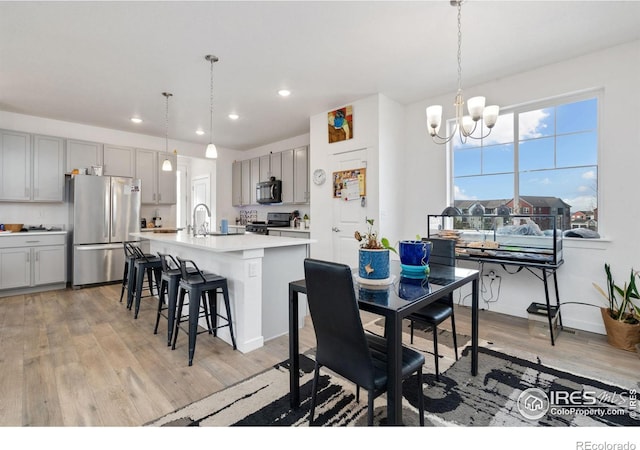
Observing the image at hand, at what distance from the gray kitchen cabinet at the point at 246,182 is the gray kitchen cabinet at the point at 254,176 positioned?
4 cm

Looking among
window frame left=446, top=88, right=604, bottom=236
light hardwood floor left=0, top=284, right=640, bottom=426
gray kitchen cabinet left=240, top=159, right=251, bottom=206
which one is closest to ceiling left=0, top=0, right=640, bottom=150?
window frame left=446, top=88, right=604, bottom=236

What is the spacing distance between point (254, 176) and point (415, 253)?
5.22 m

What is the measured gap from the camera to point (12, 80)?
11.5ft

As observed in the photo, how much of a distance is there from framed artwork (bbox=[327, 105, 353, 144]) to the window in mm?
1440

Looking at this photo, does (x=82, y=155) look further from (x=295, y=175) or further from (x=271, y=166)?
(x=295, y=175)

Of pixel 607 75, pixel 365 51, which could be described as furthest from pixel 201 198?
pixel 607 75

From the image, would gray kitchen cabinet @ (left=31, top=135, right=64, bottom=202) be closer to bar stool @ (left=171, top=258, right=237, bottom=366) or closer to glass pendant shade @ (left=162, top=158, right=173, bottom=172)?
glass pendant shade @ (left=162, top=158, right=173, bottom=172)

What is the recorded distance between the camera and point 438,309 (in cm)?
222

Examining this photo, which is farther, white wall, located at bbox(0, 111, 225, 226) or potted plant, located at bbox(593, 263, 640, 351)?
white wall, located at bbox(0, 111, 225, 226)

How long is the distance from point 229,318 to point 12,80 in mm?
3823

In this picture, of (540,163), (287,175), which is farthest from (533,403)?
(287,175)

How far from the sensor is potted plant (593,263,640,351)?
2.54m

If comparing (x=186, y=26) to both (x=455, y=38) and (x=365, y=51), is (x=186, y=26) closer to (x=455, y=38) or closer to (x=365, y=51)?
(x=365, y=51)

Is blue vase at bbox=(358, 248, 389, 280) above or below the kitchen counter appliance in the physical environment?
below
